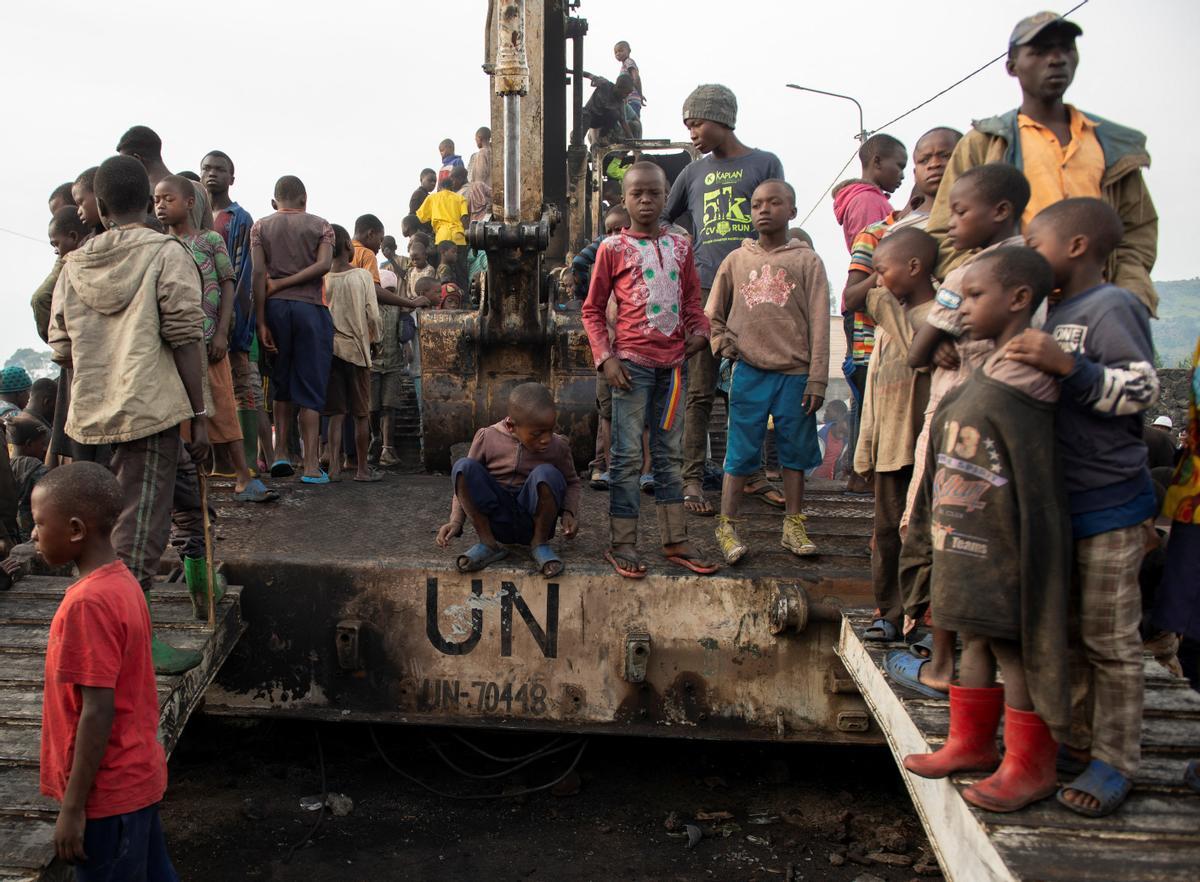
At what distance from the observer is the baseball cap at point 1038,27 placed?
2.77m

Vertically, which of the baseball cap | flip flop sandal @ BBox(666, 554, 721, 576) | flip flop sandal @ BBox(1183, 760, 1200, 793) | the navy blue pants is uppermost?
the baseball cap

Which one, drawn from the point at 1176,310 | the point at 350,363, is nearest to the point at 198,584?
the point at 350,363

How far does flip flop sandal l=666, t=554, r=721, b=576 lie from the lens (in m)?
3.90

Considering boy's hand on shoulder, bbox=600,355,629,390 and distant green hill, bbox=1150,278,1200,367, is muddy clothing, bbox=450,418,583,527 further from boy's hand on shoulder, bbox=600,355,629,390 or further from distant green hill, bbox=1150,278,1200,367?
distant green hill, bbox=1150,278,1200,367

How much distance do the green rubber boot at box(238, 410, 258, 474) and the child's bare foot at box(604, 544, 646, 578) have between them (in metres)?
2.74

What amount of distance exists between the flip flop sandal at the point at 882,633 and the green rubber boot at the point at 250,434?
3.83 metres

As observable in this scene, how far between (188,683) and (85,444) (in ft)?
2.90

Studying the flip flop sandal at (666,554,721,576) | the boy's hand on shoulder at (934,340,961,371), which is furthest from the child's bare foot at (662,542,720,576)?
the boy's hand on shoulder at (934,340,961,371)

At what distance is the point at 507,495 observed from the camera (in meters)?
3.96

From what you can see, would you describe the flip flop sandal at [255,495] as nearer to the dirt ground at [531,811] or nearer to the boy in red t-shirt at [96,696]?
the dirt ground at [531,811]

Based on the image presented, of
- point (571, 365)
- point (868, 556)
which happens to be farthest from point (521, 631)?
point (571, 365)

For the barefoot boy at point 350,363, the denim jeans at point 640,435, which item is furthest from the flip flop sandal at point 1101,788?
the barefoot boy at point 350,363

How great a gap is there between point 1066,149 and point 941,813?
76.9 inches

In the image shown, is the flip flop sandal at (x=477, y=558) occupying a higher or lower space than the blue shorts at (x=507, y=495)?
lower
